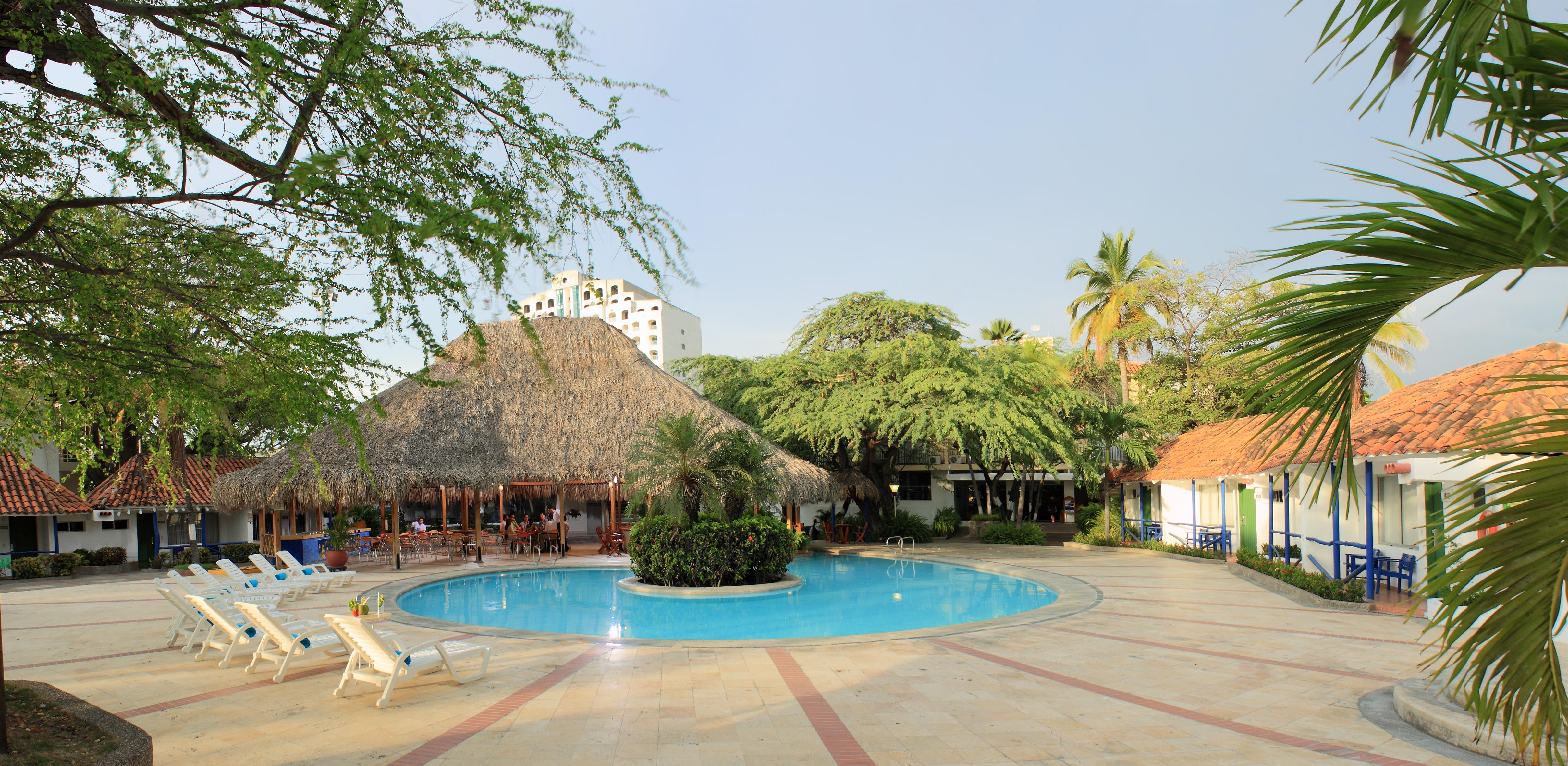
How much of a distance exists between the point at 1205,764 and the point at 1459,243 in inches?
165

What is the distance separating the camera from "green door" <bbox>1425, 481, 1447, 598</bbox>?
266cm

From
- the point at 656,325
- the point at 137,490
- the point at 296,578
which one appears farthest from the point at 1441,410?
the point at 656,325

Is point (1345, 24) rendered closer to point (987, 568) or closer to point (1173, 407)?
point (987, 568)

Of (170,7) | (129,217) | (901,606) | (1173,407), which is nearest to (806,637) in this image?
(901,606)

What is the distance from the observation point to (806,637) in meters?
10.5

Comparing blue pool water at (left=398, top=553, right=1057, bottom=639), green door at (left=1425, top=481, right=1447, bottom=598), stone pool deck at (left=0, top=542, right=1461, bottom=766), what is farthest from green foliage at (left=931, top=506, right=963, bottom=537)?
stone pool deck at (left=0, top=542, right=1461, bottom=766)

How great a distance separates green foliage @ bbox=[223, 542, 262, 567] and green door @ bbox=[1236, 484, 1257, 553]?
23.4 m

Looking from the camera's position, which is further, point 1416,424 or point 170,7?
point 1416,424

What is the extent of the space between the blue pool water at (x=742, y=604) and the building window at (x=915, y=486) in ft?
48.0

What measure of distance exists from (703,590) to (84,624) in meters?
8.75

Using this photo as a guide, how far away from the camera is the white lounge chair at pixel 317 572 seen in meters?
15.5

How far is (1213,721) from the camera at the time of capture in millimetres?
6418

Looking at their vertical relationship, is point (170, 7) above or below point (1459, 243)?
above

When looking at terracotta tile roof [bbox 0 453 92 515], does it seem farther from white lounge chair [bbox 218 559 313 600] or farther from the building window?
the building window
